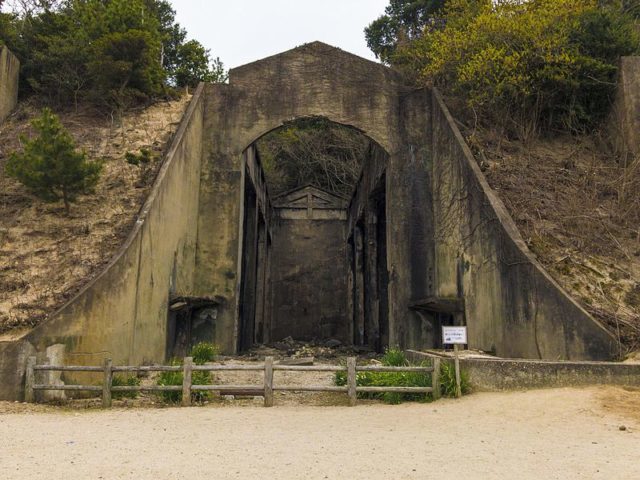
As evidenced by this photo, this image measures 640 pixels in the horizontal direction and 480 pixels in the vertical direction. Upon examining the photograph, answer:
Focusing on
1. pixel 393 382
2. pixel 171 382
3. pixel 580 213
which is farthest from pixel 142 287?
pixel 580 213

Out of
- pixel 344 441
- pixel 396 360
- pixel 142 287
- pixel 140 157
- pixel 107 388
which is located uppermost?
pixel 140 157

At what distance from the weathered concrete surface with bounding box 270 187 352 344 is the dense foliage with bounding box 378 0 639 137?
1477 centimetres

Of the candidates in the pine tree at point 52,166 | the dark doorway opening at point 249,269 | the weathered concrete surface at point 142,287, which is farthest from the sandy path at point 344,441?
the dark doorway opening at point 249,269

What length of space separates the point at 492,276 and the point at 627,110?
6756 mm

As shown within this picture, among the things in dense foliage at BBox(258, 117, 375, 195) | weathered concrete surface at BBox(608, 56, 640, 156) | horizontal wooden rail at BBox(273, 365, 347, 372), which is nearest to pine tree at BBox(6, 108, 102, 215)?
horizontal wooden rail at BBox(273, 365, 347, 372)

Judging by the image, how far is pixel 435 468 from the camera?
5090mm

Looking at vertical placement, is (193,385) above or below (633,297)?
below

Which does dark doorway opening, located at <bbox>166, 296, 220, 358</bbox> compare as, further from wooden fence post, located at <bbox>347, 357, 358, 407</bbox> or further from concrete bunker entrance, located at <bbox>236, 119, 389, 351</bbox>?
concrete bunker entrance, located at <bbox>236, 119, 389, 351</bbox>

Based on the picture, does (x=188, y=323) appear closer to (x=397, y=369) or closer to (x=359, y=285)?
(x=397, y=369)

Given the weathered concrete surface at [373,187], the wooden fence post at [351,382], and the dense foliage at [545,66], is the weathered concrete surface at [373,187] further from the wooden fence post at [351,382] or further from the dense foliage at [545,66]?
the wooden fence post at [351,382]

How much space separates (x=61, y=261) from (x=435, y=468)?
8606 millimetres

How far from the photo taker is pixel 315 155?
33844mm

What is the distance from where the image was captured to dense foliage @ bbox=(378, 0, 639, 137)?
49.2 feet

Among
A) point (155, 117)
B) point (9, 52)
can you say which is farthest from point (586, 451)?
point (9, 52)
